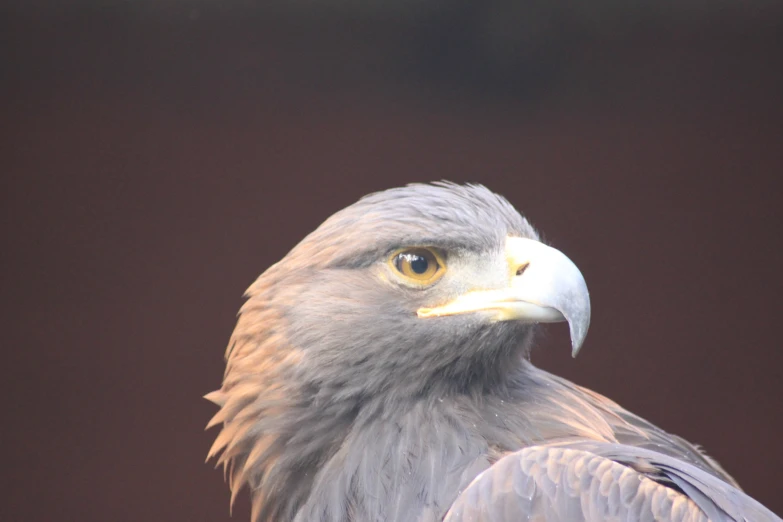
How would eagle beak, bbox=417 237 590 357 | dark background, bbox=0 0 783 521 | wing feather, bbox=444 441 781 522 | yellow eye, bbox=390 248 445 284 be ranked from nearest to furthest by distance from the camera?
wing feather, bbox=444 441 781 522 < eagle beak, bbox=417 237 590 357 < yellow eye, bbox=390 248 445 284 < dark background, bbox=0 0 783 521

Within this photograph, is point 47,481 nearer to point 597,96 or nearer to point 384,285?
point 384,285

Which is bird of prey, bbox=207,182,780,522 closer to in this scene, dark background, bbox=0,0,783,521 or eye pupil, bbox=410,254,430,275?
eye pupil, bbox=410,254,430,275

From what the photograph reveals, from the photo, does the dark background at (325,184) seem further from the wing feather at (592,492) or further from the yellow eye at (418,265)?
the wing feather at (592,492)

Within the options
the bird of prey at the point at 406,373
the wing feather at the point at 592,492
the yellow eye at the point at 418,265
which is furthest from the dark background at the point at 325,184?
the wing feather at the point at 592,492

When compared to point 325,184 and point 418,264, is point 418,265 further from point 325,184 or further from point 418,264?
point 325,184

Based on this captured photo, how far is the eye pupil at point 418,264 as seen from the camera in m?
2.41

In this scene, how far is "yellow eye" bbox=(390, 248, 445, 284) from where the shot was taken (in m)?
2.41

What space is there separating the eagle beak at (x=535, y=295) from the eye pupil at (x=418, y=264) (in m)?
0.10

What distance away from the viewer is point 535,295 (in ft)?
7.43

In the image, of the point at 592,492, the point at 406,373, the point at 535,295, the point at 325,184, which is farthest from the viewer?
the point at 325,184

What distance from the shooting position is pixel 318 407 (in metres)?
2.38

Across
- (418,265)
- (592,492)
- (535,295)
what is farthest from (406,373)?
(592,492)

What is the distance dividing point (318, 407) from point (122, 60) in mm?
2577

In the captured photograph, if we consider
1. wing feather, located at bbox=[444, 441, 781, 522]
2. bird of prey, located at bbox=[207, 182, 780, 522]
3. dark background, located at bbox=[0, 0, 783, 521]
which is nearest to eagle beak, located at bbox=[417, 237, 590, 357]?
bird of prey, located at bbox=[207, 182, 780, 522]
